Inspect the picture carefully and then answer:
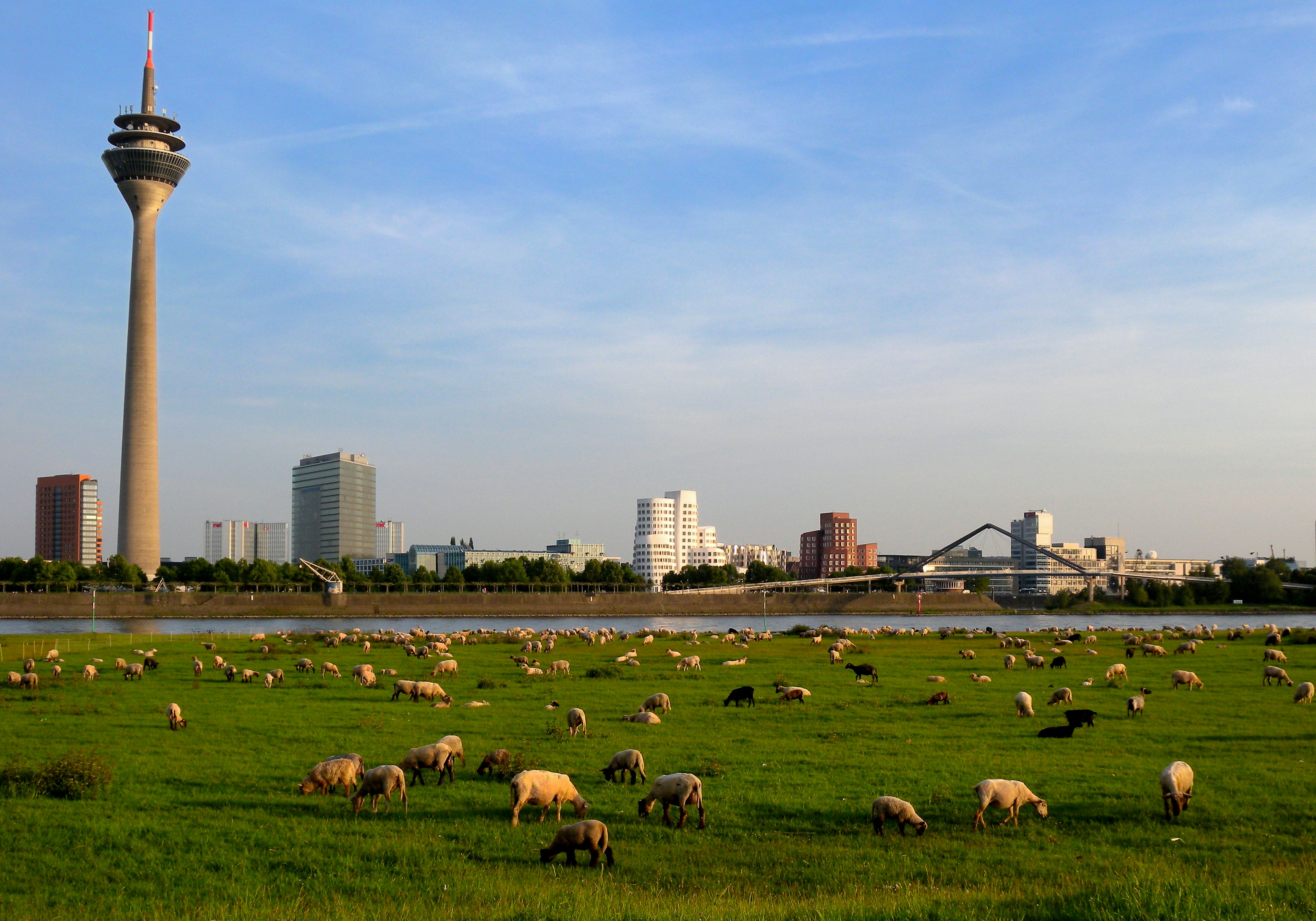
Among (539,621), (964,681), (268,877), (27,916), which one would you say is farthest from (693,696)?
(539,621)

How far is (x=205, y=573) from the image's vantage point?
174 m

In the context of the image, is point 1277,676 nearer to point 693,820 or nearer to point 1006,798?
point 1006,798

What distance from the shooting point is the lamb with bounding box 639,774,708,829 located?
48.1ft

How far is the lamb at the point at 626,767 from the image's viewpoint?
685 inches

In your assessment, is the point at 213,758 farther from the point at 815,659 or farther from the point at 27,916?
the point at 815,659

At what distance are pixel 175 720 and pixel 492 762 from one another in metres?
10.2

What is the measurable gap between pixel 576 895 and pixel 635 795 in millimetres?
A: 5903

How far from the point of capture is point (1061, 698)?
28922mm

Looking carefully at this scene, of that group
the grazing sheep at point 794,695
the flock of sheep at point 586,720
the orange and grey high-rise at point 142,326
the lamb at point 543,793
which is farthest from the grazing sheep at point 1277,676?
the orange and grey high-rise at point 142,326

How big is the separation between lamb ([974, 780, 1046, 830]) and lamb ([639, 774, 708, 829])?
4.17 meters

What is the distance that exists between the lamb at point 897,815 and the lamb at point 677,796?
2.50m

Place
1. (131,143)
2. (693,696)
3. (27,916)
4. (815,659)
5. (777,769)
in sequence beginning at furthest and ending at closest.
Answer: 1. (131,143)
2. (815,659)
3. (693,696)
4. (777,769)
5. (27,916)

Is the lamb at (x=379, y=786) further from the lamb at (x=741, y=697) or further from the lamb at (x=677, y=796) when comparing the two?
the lamb at (x=741, y=697)

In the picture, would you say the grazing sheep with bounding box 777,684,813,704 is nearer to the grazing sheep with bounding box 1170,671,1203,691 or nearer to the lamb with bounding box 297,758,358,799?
A: the grazing sheep with bounding box 1170,671,1203,691
